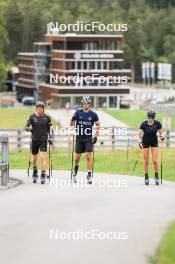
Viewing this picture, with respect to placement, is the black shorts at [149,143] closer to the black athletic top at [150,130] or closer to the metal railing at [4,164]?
the black athletic top at [150,130]

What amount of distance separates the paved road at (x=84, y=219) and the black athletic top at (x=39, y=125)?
0.91 m

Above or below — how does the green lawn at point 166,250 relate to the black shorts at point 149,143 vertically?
below

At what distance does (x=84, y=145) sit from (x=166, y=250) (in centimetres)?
823

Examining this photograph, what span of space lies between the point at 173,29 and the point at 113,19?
12316 mm

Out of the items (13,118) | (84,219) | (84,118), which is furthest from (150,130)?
(13,118)

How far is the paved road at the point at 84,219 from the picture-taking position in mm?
10867

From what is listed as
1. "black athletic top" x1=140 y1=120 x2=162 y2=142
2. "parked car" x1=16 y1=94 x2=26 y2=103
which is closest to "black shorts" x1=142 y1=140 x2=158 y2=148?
"black athletic top" x1=140 y1=120 x2=162 y2=142

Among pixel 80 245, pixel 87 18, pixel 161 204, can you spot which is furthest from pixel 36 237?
pixel 87 18

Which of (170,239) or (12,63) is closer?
(170,239)

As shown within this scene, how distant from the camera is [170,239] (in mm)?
11688

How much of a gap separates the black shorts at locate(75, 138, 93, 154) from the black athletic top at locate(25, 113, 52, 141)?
641 millimetres

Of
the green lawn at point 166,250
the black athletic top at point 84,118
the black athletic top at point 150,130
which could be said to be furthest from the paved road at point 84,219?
the black athletic top at point 84,118

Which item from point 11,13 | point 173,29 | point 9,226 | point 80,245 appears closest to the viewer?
point 80,245

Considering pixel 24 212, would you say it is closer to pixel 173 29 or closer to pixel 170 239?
pixel 170 239
